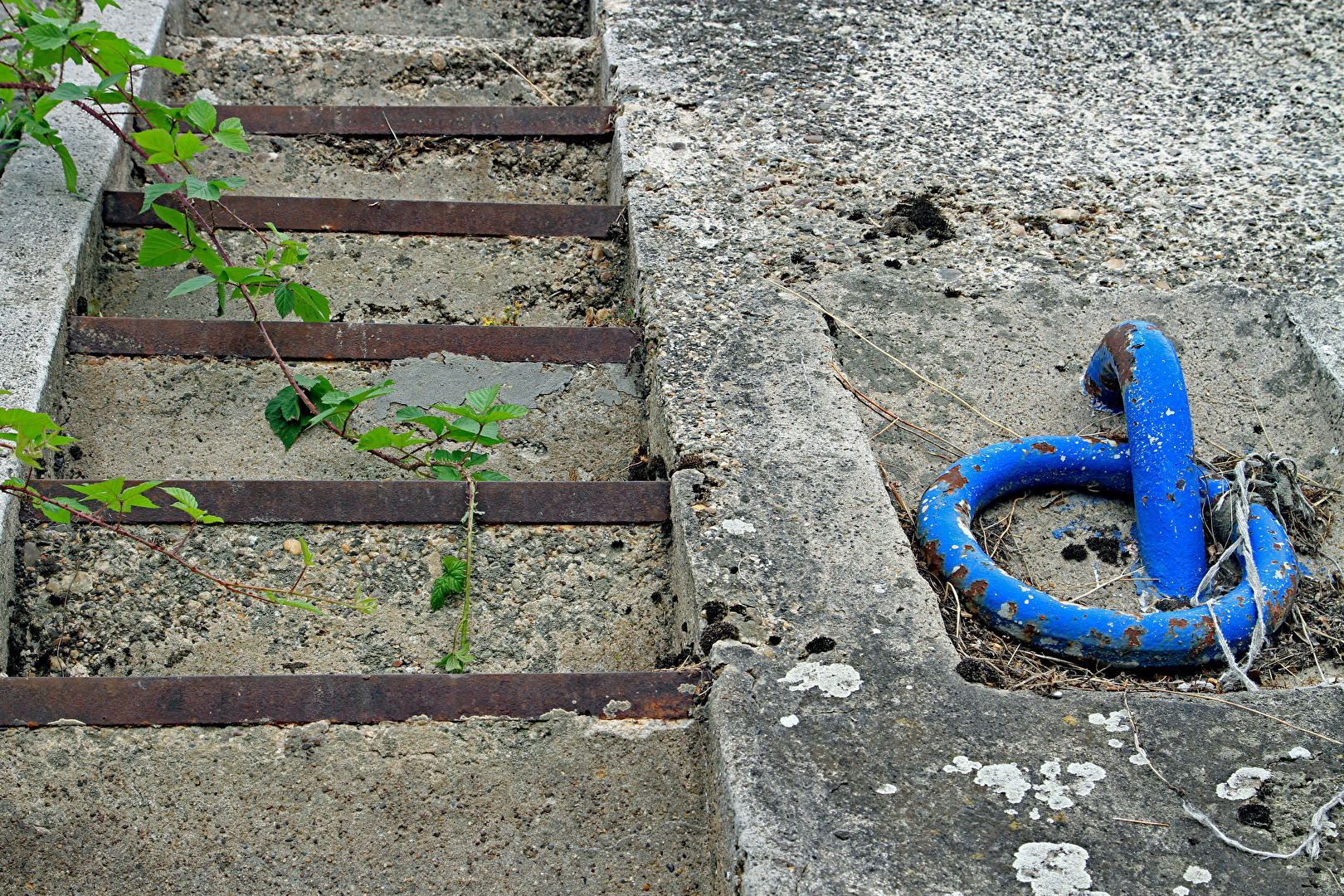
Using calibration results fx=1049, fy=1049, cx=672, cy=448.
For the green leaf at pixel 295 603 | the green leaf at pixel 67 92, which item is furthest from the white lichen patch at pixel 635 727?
the green leaf at pixel 67 92

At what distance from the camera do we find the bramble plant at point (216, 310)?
57.6 inches

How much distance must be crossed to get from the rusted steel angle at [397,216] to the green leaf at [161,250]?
27 centimetres

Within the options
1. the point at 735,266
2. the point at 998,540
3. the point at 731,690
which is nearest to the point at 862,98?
the point at 735,266

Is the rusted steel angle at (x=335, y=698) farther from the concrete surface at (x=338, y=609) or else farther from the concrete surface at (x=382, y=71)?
the concrete surface at (x=382, y=71)

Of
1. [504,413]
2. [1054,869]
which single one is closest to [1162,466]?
[1054,869]

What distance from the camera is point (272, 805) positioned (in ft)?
4.23

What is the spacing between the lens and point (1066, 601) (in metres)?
1.58

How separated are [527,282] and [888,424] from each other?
79 cm

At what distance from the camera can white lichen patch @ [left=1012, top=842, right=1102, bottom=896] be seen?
1129 mm

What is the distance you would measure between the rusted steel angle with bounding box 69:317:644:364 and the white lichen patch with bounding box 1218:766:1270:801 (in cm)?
115

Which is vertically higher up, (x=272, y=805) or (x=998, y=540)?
(x=998, y=540)

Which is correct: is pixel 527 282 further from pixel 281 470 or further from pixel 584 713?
pixel 584 713

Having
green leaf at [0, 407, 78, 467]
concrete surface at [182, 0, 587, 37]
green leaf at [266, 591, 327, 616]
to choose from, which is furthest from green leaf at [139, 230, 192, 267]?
concrete surface at [182, 0, 587, 37]

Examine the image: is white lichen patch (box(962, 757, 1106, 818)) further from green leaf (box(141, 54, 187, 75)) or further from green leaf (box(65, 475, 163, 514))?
green leaf (box(141, 54, 187, 75))
